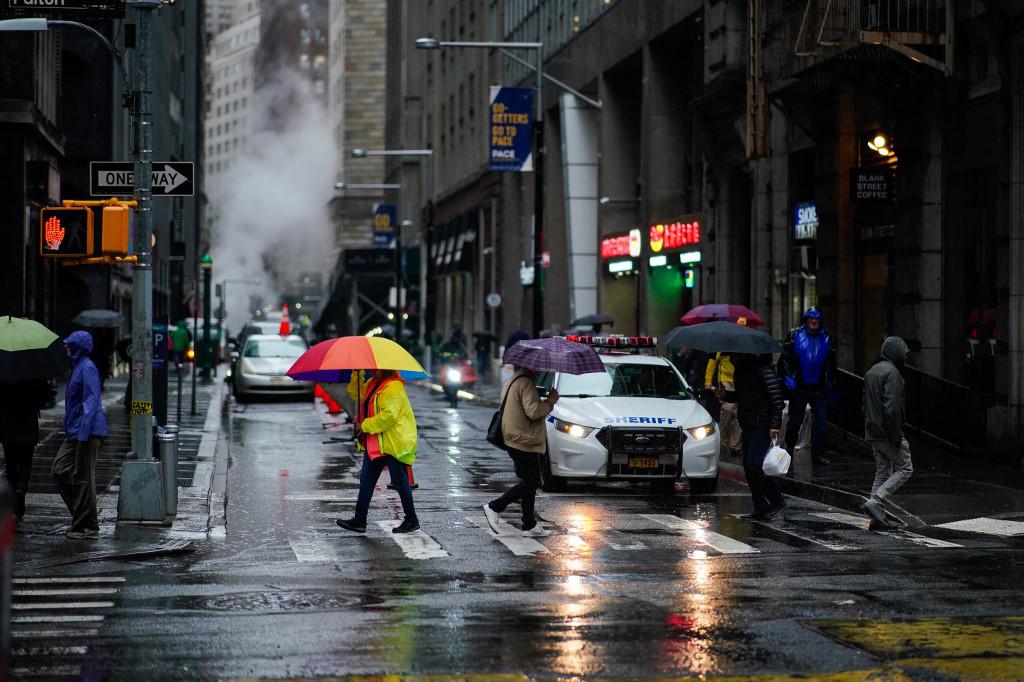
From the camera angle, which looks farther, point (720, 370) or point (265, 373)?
point (265, 373)

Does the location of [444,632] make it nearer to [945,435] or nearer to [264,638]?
[264,638]

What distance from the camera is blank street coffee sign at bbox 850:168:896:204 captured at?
81.1ft

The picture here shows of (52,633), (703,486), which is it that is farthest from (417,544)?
(703,486)

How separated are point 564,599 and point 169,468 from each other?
5658 mm

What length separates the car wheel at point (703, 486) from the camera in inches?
719

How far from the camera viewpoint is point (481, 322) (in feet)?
241

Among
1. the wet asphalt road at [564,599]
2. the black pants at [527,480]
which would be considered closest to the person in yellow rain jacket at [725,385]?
the wet asphalt road at [564,599]

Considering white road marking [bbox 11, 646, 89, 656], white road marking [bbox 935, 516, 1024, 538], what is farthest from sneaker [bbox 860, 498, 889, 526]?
white road marking [bbox 11, 646, 89, 656]

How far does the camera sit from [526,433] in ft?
47.6

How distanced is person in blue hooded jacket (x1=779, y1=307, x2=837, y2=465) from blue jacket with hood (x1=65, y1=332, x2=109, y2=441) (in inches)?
395

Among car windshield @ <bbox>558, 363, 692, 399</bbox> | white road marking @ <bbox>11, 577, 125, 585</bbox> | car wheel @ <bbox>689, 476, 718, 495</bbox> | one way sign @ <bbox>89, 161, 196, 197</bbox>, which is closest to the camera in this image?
white road marking @ <bbox>11, 577, 125, 585</bbox>

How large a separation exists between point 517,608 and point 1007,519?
715 centimetres

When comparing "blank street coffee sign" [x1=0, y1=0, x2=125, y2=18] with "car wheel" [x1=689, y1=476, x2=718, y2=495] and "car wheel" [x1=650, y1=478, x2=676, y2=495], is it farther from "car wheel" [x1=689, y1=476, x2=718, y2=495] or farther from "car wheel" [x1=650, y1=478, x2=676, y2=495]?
"car wheel" [x1=689, y1=476, x2=718, y2=495]

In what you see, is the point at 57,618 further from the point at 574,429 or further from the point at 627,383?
the point at 627,383
